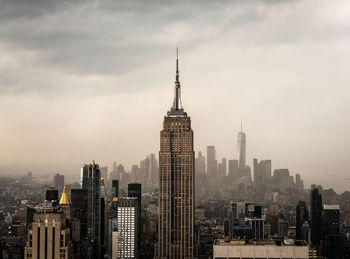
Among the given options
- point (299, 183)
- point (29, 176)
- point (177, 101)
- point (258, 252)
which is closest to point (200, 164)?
point (177, 101)

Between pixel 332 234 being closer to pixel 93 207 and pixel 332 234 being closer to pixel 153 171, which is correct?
pixel 153 171

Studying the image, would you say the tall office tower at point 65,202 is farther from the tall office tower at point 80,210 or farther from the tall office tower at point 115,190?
the tall office tower at point 115,190

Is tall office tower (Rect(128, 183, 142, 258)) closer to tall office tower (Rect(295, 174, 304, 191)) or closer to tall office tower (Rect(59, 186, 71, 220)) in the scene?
tall office tower (Rect(59, 186, 71, 220))

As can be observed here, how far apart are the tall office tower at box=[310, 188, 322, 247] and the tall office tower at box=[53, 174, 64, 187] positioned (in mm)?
8140

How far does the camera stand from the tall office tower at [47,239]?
16.1m

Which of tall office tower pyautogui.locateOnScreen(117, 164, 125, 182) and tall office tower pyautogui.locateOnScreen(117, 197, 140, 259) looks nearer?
tall office tower pyautogui.locateOnScreen(117, 164, 125, 182)

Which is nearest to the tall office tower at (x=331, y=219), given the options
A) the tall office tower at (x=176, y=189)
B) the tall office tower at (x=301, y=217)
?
the tall office tower at (x=301, y=217)

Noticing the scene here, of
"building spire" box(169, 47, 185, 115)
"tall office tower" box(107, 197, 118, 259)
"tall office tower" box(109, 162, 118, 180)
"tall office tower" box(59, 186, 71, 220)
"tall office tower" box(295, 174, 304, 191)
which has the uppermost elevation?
"building spire" box(169, 47, 185, 115)

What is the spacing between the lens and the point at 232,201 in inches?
905

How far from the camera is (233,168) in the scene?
21125 millimetres

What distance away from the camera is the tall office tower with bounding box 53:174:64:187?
1920cm

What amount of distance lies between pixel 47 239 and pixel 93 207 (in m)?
10.6

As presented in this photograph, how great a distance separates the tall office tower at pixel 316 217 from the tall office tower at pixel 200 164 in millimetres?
4901

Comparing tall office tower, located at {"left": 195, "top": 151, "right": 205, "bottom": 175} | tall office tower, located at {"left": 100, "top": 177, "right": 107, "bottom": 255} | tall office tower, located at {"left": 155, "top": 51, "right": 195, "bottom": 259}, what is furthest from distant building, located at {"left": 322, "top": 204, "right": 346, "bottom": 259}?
tall office tower, located at {"left": 100, "top": 177, "right": 107, "bottom": 255}
